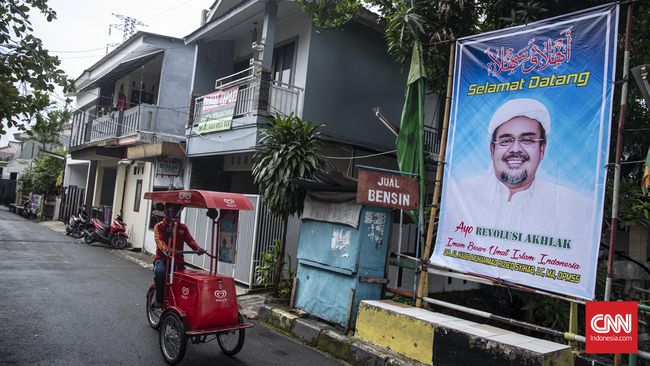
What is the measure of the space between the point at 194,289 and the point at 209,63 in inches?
401

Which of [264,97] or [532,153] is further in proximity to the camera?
[264,97]

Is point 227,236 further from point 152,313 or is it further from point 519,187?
point 519,187

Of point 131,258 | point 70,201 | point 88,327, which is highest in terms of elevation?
point 70,201

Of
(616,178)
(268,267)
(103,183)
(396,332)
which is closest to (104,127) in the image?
(103,183)

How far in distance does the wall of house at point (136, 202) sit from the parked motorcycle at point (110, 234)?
0.44 m

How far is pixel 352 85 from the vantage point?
38.3 ft

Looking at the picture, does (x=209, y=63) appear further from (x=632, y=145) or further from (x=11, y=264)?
(x=632, y=145)

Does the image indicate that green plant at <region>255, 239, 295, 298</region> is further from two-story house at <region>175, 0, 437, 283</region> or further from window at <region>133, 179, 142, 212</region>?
window at <region>133, 179, 142, 212</region>

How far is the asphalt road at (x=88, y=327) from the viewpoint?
18.0 ft

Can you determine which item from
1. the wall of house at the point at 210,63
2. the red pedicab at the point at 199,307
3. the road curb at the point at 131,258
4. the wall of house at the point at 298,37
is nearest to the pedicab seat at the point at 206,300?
the red pedicab at the point at 199,307

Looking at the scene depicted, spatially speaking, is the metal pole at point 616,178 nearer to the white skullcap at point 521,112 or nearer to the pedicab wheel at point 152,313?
the white skullcap at point 521,112

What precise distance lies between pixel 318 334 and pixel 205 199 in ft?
8.94

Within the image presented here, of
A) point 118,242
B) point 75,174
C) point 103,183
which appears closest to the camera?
point 118,242

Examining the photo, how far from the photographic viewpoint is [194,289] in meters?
5.55
